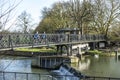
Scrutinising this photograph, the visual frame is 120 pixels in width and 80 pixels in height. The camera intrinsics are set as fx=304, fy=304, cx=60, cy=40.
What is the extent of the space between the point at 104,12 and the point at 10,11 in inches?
2312

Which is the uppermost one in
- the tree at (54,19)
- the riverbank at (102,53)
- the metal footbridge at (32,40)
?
the tree at (54,19)

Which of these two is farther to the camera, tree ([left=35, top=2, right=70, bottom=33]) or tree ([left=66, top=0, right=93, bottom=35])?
tree ([left=35, top=2, right=70, bottom=33])

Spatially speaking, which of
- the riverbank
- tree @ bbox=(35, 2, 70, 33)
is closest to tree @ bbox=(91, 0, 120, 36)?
tree @ bbox=(35, 2, 70, 33)

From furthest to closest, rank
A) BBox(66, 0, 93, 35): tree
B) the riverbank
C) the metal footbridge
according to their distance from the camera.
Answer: BBox(66, 0, 93, 35): tree → the riverbank → the metal footbridge

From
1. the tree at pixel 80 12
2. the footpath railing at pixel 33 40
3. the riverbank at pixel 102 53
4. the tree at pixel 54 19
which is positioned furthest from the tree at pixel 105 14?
the footpath railing at pixel 33 40

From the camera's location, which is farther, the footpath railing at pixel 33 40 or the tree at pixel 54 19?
the tree at pixel 54 19

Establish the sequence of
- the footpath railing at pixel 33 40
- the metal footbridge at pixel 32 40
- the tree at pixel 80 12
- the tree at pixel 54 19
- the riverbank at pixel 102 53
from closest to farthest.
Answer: the metal footbridge at pixel 32 40, the footpath railing at pixel 33 40, the riverbank at pixel 102 53, the tree at pixel 80 12, the tree at pixel 54 19

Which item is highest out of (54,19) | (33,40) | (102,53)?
(54,19)

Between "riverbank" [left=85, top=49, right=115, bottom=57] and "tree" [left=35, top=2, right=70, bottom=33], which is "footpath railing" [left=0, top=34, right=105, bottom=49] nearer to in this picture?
"riverbank" [left=85, top=49, right=115, bottom=57]

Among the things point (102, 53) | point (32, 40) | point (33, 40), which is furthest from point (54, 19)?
point (32, 40)

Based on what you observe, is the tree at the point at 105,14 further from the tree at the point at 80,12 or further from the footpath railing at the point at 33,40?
the footpath railing at the point at 33,40

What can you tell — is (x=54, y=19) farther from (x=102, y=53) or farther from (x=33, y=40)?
(x=33, y=40)

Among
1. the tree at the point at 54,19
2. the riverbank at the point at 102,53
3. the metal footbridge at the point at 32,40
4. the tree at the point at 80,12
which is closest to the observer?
the metal footbridge at the point at 32,40

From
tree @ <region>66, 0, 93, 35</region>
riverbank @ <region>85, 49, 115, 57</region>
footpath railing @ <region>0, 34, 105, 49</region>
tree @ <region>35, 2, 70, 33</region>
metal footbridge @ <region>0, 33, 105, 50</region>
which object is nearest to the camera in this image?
metal footbridge @ <region>0, 33, 105, 50</region>
